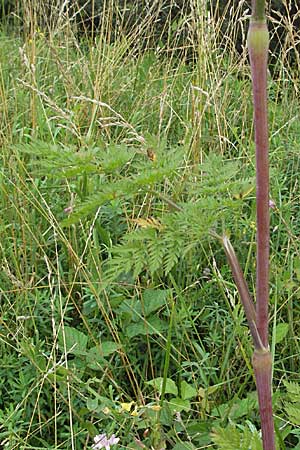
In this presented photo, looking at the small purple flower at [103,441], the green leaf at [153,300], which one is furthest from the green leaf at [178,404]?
the green leaf at [153,300]

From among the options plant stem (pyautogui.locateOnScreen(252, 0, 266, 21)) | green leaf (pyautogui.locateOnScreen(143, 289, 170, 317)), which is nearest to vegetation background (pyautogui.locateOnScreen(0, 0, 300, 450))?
green leaf (pyautogui.locateOnScreen(143, 289, 170, 317))

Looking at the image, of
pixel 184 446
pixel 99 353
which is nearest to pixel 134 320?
pixel 99 353

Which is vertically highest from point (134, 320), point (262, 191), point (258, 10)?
point (258, 10)

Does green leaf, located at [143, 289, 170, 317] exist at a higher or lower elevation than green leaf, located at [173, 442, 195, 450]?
higher

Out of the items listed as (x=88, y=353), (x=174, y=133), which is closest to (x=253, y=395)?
(x=88, y=353)

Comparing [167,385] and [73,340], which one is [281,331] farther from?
[73,340]

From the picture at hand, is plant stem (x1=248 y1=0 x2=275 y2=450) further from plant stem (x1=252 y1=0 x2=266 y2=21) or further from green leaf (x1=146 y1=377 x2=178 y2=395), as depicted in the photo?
green leaf (x1=146 y1=377 x2=178 y2=395)

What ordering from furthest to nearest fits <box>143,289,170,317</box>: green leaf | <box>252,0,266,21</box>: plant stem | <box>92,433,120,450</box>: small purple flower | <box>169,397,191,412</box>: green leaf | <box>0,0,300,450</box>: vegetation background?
<box>143,289,170,317</box>: green leaf → <box>169,397,191,412</box>: green leaf → <box>92,433,120,450</box>: small purple flower → <box>0,0,300,450</box>: vegetation background → <box>252,0,266,21</box>: plant stem

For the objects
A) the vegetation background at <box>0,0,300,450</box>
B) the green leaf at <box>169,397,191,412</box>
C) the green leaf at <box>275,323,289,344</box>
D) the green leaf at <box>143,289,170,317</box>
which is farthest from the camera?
the green leaf at <box>143,289,170,317</box>

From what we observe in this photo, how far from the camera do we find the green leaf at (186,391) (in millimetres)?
1588

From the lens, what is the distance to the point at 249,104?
316 cm

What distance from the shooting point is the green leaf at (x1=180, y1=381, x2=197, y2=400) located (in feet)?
5.21

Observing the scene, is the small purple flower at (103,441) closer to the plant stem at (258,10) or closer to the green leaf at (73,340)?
the green leaf at (73,340)

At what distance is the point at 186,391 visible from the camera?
1.60m
